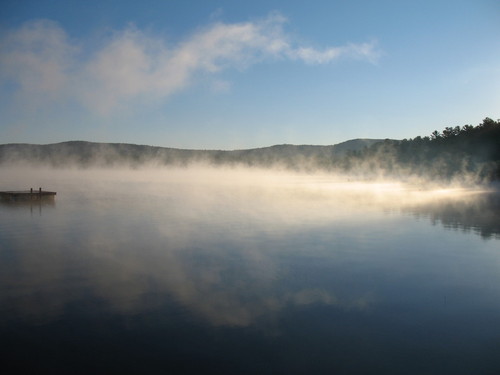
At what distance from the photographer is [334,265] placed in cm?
1822

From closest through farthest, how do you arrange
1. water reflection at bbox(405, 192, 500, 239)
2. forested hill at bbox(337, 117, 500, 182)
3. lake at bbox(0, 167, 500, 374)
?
lake at bbox(0, 167, 500, 374) < water reflection at bbox(405, 192, 500, 239) < forested hill at bbox(337, 117, 500, 182)

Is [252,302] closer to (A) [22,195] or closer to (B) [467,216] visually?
(B) [467,216]

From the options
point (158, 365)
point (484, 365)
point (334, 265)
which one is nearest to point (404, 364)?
point (484, 365)

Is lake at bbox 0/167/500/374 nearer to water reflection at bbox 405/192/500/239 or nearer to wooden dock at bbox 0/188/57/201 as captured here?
water reflection at bbox 405/192/500/239

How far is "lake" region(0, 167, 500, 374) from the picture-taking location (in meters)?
9.43

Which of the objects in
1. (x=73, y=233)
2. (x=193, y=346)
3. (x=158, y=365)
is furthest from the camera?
(x=73, y=233)

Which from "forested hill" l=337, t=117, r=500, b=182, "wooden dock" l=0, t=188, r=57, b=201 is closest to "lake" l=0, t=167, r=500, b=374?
"wooden dock" l=0, t=188, r=57, b=201

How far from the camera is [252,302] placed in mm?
13305

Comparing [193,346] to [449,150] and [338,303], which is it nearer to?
[338,303]

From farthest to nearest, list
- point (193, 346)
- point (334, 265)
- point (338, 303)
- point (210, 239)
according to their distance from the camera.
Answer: point (210, 239) < point (334, 265) < point (338, 303) < point (193, 346)

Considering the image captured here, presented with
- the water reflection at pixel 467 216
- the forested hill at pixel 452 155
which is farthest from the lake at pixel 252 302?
the forested hill at pixel 452 155

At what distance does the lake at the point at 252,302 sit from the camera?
943cm

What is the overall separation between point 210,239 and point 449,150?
89696mm

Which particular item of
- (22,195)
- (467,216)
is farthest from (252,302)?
(22,195)
